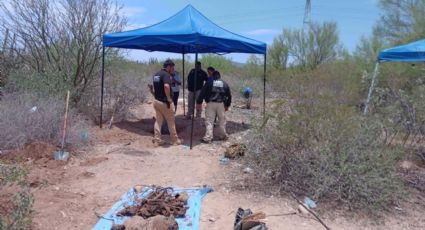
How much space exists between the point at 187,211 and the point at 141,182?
4.16 ft

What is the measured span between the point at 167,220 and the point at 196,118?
6.48 m

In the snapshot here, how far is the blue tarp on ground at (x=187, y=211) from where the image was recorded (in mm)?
4199

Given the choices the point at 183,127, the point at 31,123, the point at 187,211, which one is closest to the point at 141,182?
the point at 187,211

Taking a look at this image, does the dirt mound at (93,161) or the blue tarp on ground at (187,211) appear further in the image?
the dirt mound at (93,161)

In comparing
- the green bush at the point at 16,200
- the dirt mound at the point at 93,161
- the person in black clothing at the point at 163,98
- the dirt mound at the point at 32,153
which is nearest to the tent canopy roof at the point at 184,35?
the person in black clothing at the point at 163,98

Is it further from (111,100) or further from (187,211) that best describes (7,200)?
(111,100)

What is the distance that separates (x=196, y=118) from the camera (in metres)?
10.5

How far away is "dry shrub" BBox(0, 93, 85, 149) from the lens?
6.56 m

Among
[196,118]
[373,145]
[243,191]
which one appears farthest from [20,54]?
[373,145]

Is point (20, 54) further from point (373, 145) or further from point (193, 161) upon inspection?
point (373, 145)

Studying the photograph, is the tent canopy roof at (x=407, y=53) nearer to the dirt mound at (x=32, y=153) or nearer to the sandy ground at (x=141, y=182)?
the sandy ground at (x=141, y=182)

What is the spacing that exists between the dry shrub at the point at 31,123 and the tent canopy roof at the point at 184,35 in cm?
196

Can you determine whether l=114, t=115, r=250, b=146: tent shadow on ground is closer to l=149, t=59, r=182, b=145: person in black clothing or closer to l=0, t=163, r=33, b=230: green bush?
l=149, t=59, r=182, b=145: person in black clothing

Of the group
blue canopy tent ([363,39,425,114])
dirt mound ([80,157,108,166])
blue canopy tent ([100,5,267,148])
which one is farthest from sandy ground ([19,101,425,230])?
blue canopy tent ([363,39,425,114])
